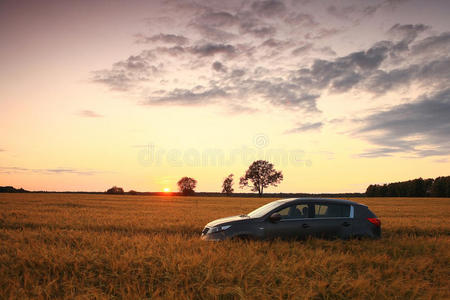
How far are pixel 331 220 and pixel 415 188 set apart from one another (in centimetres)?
11675

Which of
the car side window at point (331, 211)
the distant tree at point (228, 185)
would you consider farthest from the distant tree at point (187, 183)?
the car side window at point (331, 211)

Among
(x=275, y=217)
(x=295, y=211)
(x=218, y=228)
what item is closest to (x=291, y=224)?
(x=295, y=211)

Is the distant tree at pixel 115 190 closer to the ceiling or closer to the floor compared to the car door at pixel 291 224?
closer to the floor

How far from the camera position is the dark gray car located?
9328mm

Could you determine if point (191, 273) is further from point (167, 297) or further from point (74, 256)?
point (74, 256)

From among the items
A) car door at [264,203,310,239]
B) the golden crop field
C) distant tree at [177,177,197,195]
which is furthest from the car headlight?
distant tree at [177,177,197,195]

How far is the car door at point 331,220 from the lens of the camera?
9.77 m

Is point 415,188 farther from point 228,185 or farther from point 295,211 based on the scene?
point 295,211

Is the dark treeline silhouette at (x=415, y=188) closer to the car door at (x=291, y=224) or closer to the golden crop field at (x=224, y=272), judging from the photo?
the car door at (x=291, y=224)

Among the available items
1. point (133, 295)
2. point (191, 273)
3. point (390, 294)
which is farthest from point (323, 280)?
point (133, 295)

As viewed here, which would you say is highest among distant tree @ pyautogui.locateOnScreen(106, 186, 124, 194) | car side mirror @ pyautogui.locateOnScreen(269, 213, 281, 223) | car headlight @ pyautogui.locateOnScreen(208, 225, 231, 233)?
car side mirror @ pyautogui.locateOnScreen(269, 213, 281, 223)

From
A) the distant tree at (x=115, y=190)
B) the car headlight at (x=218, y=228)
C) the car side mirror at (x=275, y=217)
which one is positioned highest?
the car side mirror at (x=275, y=217)

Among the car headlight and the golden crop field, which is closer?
the golden crop field

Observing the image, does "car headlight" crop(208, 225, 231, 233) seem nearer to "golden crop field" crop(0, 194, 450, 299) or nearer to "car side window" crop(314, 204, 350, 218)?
"golden crop field" crop(0, 194, 450, 299)
